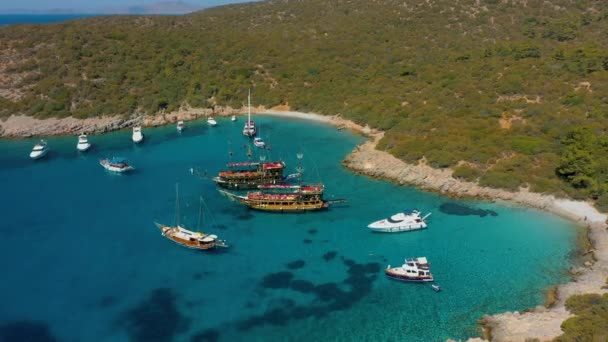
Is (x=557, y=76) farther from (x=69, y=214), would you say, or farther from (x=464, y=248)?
(x=69, y=214)

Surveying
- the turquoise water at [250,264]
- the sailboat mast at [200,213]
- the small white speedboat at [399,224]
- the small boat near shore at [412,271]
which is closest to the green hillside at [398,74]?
the turquoise water at [250,264]

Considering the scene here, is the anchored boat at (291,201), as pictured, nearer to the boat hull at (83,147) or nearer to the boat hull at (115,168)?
the boat hull at (115,168)

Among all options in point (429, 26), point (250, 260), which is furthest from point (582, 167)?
point (429, 26)

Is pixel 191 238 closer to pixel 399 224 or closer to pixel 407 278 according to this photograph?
pixel 407 278

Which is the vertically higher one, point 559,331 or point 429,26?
point 429,26

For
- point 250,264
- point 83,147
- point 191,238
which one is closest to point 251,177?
point 191,238

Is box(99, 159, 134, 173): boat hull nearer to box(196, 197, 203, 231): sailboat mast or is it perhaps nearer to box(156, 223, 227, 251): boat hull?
box(196, 197, 203, 231): sailboat mast
